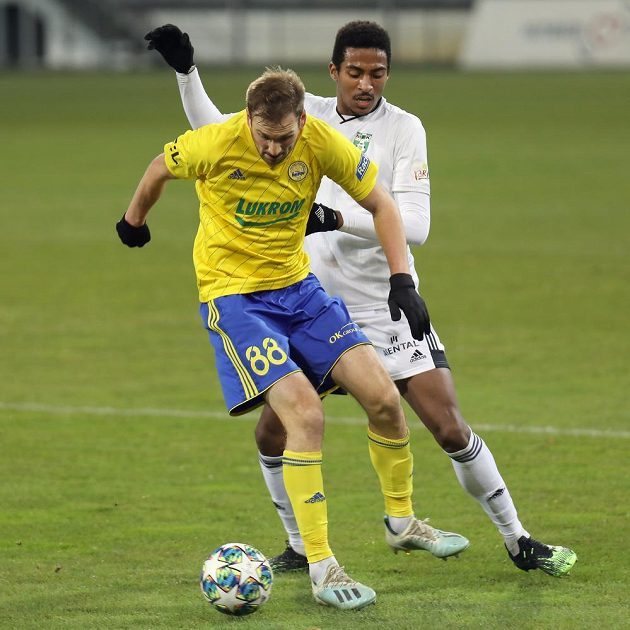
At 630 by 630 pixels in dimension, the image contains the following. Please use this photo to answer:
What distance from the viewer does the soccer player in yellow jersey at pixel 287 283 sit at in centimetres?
566

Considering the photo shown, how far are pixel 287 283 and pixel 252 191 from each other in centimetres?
43

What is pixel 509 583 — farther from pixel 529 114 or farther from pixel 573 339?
pixel 529 114

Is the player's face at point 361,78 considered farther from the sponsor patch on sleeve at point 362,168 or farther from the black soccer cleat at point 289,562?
the black soccer cleat at point 289,562


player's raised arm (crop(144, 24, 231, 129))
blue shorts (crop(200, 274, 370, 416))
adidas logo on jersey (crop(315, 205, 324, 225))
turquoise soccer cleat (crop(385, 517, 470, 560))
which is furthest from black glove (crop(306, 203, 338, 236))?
turquoise soccer cleat (crop(385, 517, 470, 560))

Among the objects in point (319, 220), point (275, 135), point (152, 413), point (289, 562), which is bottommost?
point (152, 413)

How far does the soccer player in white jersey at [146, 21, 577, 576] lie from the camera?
20.5ft

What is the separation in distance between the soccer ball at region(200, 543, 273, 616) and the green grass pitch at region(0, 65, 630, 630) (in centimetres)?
8

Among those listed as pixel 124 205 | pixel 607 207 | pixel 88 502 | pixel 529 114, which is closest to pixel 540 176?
pixel 607 207

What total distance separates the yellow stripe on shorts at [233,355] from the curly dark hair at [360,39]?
4.71 feet

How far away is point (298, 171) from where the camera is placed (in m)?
5.82

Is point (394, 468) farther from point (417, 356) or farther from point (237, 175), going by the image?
point (237, 175)

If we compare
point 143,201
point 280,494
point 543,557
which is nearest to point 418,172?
point 143,201

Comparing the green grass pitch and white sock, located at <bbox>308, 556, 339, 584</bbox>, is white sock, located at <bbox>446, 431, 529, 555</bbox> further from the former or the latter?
white sock, located at <bbox>308, 556, 339, 584</bbox>

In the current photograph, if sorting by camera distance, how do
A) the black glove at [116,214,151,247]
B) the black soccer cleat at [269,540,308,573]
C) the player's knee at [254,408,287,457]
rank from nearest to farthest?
the black glove at [116,214,151,247]
the black soccer cleat at [269,540,308,573]
the player's knee at [254,408,287,457]
